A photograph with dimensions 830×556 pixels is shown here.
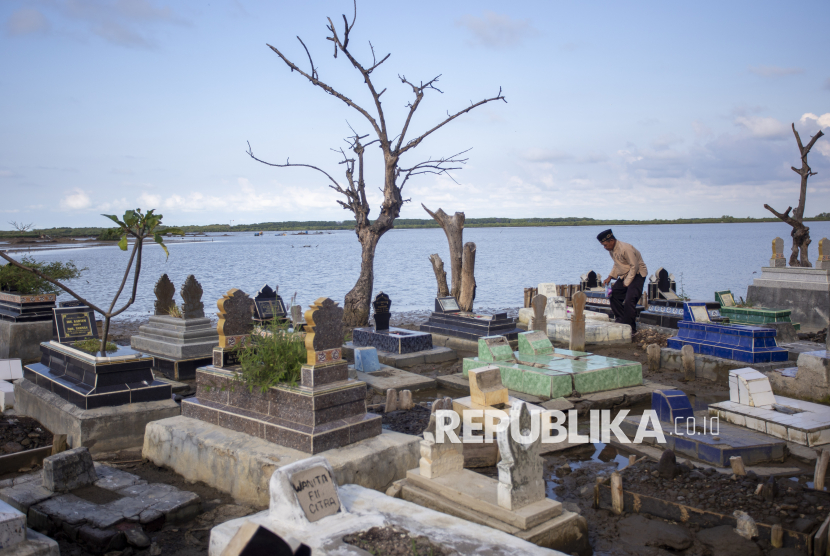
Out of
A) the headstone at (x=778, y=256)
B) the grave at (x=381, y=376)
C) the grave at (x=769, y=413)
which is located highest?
the headstone at (x=778, y=256)

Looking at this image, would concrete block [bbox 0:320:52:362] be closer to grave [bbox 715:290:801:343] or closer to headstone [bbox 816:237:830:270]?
grave [bbox 715:290:801:343]

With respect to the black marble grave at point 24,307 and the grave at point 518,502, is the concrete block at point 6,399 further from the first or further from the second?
the grave at point 518,502

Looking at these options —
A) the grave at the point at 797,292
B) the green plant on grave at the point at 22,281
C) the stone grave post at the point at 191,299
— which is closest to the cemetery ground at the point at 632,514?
the stone grave post at the point at 191,299

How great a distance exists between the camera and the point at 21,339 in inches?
465

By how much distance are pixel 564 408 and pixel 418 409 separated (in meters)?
2.04

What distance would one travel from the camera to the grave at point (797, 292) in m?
14.0

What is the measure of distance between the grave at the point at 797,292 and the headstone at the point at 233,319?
12.7m

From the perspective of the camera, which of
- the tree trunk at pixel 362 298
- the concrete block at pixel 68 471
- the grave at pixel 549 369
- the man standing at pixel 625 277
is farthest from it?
the tree trunk at pixel 362 298

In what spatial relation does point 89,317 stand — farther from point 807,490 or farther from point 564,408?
point 807,490

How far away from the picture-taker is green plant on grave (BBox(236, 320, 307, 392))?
5973 millimetres

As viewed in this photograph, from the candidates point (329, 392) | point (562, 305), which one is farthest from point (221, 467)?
point (562, 305)

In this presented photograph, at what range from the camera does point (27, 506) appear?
505 cm

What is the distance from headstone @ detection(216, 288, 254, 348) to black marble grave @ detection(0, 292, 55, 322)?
7.52 meters

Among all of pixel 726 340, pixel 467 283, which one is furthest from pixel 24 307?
pixel 726 340
